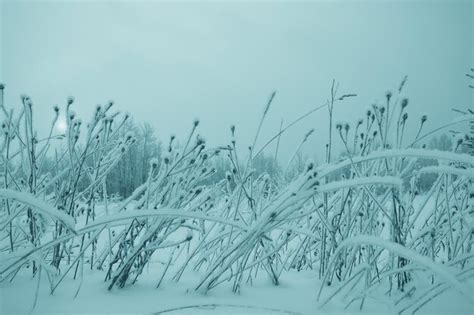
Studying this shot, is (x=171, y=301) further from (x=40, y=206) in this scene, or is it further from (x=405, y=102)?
(x=405, y=102)

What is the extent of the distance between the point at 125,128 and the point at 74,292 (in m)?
1.30

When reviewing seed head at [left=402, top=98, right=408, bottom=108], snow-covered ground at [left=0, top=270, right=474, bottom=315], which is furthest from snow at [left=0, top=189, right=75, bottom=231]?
seed head at [left=402, top=98, right=408, bottom=108]

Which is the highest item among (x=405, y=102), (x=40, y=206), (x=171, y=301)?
(x=405, y=102)

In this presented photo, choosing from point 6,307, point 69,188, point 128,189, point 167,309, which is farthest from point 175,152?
point 128,189

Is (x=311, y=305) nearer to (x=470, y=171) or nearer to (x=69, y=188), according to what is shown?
(x=470, y=171)

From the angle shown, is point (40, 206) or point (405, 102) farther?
point (405, 102)

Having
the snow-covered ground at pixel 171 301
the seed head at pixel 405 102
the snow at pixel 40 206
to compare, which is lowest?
the snow-covered ground at pixel 171 301

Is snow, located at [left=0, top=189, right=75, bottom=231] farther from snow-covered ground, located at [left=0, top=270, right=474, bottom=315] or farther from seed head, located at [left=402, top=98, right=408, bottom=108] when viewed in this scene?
seed head, located at [left=402, top=98, right=408, bottom=108]

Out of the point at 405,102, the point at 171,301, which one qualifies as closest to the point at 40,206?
the point at 171,301

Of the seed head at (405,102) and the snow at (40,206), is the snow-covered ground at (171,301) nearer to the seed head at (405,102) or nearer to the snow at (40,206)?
the snow at (40,206)

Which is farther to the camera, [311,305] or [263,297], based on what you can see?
[263,297]

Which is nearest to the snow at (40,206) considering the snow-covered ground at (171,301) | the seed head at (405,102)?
the snow-covered ground at (171,301)

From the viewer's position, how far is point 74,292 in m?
1.50

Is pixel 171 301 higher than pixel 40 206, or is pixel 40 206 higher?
pixel 40 206
